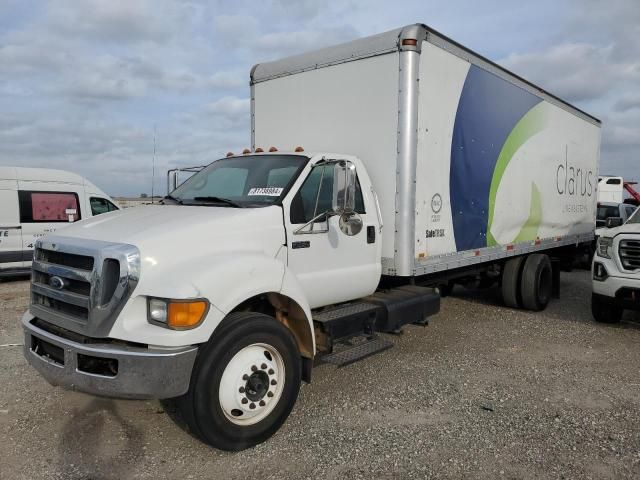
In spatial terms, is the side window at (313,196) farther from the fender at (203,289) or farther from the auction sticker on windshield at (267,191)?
the fender at (203,289)

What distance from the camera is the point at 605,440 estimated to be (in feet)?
12.6

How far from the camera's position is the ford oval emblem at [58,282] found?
3571 millimetres

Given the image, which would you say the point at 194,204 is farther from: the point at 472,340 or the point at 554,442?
the point at 472,340

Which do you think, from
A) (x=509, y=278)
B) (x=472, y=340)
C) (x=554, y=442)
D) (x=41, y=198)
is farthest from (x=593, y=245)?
(x=41, y=198)

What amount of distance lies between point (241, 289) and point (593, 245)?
10753mm

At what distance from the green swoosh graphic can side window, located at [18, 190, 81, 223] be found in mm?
8729

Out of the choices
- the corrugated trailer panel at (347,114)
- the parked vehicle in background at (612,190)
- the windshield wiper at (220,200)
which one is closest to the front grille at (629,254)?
the corrugated trailer panel at (347,114)

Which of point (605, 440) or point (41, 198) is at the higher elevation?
point (41, 198)

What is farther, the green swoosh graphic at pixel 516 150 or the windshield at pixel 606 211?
the windshield at pixel 606 211

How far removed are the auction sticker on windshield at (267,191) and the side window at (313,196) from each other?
15 centimetres

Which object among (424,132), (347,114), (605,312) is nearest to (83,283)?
(347,114)

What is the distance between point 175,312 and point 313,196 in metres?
1.71

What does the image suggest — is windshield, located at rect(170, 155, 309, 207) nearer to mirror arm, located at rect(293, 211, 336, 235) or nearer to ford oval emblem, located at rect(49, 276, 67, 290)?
mirror arm, located at rect(293, 211, 336, 235)

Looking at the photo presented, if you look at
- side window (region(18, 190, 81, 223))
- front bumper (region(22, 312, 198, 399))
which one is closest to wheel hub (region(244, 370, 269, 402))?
front bumper (region(22, 312, 198, 399))
